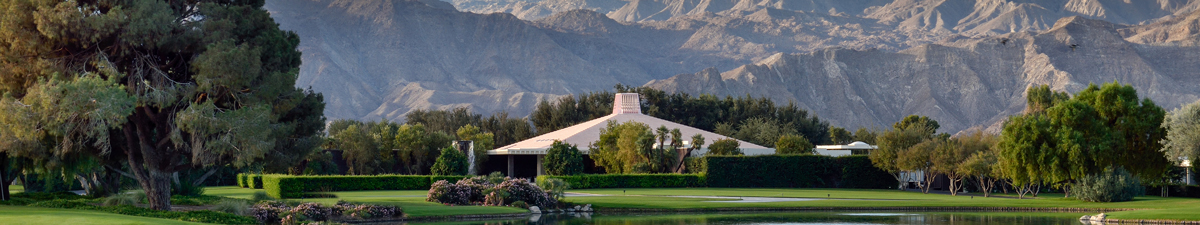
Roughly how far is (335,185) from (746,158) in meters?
18.6

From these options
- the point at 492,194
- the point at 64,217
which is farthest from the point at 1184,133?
the point at 64,217

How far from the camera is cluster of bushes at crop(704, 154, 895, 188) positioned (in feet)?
161

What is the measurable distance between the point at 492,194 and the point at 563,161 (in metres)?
19.1

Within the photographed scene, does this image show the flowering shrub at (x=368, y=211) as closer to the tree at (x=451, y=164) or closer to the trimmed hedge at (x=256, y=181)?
the trimmed hedge at (x=256, y=181)

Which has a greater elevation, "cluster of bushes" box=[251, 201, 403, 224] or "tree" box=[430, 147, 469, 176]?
"tree" box=[430, 147, 469, 176]

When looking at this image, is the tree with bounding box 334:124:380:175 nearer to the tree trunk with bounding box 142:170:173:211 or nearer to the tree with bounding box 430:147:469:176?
the tree with bounding box 430:147:469:176

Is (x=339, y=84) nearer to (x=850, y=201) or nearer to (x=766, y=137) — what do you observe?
(x=766, y=137)

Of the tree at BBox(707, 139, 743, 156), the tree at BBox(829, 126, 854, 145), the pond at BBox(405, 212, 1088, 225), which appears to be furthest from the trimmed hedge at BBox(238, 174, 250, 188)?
the tree at BBox(829, 126, 854, 145)

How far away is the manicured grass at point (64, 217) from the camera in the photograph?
18.7 metres

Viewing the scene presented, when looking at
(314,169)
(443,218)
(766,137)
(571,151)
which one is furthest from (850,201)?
(766,137)

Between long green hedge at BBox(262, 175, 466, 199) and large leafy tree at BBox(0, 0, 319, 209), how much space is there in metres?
11.6

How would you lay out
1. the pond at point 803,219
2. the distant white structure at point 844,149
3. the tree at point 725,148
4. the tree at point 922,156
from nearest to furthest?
the pond at point 803,219 → the tree at point 922,156 → the tree at point 725,148 → the distant white structure at point 844,149

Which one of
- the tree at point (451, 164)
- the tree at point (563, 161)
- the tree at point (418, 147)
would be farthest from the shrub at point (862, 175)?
the tree at point (418, 147)

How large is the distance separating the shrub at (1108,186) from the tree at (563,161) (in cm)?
2289
